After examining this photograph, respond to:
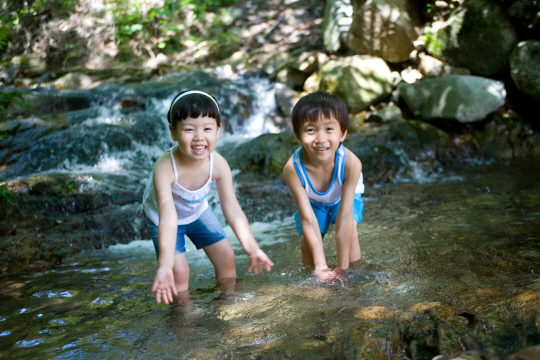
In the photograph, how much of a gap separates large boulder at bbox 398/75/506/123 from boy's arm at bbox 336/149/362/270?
229 inches

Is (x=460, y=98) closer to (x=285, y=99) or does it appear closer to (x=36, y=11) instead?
(x=285, y=99)

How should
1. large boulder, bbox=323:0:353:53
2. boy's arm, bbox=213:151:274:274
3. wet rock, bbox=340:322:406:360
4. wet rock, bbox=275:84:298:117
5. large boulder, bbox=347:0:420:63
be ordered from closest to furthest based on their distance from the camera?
1. wet rock, bbox=340:322:406:360
2. boy's arm, bbox=213:151:274:274
3. large boulder, bbox=347:0:420:63
4. wet rock, bbox=275:84:298:117
5. large boulder, bbox=323:0:353:53

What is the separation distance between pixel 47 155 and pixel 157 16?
353 inches

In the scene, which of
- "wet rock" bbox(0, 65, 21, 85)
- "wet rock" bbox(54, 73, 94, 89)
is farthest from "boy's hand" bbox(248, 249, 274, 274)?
"wet rock" bbox(0, 65, 21, 85)

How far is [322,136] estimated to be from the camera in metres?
2.99

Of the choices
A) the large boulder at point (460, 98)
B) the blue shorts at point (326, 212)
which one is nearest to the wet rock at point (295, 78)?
the large boulder at point (460, 98)

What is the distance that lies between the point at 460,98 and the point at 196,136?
6782mm

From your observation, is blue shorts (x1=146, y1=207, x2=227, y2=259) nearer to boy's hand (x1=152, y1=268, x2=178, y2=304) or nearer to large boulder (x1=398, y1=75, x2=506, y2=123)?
boy's hand (x1=152, y1=268, x2=178, y2=304)

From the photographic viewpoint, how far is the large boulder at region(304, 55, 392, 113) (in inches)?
357

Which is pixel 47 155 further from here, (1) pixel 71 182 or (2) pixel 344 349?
(2) pixel 344 349

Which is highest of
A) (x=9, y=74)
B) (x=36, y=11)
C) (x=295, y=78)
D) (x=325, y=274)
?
(x=36, y=11)

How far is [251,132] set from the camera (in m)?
9.66

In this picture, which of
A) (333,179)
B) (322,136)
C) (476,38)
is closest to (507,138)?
(476,38)

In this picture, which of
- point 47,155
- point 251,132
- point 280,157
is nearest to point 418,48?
point 251,132
